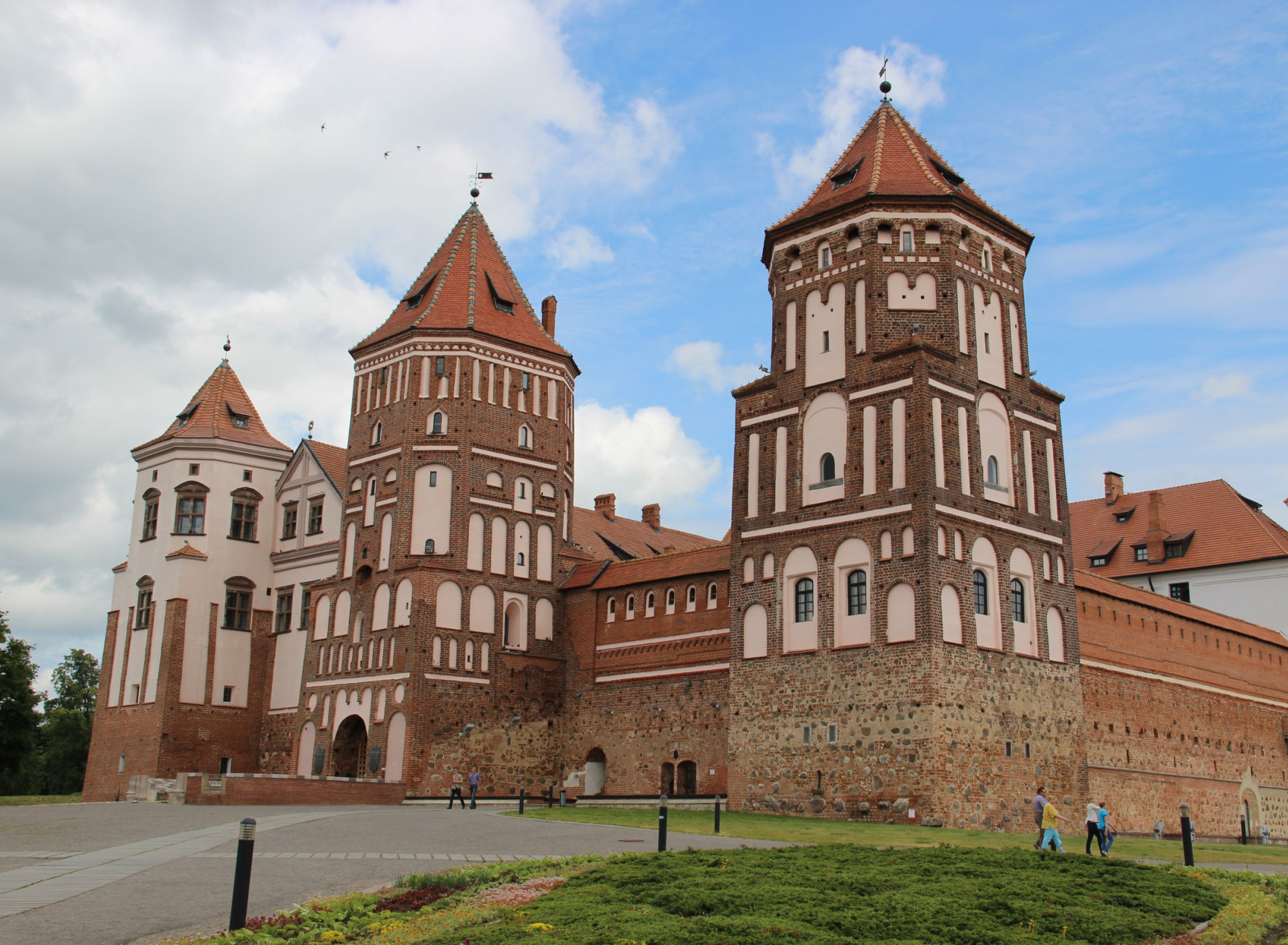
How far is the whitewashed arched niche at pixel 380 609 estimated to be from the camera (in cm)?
4072

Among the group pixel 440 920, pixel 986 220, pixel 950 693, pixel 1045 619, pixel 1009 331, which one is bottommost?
pixel 440 920

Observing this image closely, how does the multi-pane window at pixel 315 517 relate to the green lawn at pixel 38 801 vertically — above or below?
above

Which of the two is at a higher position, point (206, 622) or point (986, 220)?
point (986, 220)

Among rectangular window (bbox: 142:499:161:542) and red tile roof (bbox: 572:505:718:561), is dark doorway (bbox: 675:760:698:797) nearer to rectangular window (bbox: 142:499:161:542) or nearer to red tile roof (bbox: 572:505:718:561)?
red tile roof (bbox: 572:505:718:561)

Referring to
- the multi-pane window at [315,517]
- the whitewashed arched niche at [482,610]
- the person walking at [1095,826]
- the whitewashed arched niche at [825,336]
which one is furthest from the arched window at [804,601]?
the multi-pane window at [315,517]

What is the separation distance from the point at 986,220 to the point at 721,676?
15.1m

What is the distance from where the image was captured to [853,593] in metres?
31.3

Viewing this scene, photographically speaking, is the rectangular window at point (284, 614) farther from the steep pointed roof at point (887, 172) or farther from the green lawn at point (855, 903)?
the green lawn at point (855, 903)

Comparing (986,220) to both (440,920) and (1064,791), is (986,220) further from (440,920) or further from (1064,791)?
(440,920)

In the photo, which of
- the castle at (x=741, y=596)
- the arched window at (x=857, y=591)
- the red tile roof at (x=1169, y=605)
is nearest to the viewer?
the castle at (x=741, y=596)

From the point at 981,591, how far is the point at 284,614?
27082 millimetres

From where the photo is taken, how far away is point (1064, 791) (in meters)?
31.2

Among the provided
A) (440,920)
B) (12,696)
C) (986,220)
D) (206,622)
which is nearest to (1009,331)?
(986,220)

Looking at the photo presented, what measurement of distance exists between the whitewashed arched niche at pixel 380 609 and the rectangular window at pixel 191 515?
9.44 metres
